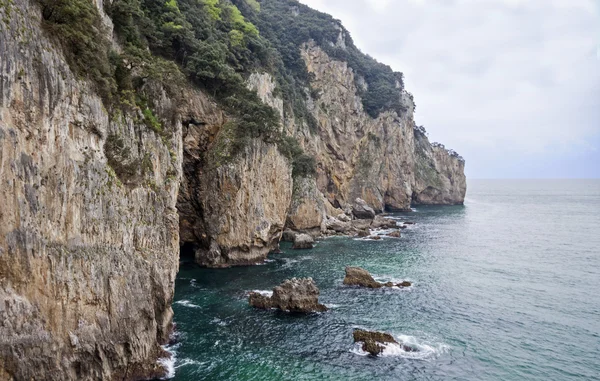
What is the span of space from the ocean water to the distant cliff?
4856 millimetres

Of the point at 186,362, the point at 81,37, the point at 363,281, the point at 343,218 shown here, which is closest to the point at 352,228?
the point at 343,218

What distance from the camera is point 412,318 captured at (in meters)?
32.2

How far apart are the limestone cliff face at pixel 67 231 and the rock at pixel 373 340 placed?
1358 cm

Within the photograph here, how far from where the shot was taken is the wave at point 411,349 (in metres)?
26.1

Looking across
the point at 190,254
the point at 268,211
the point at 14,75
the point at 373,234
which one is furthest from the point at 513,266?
the point at 14,75

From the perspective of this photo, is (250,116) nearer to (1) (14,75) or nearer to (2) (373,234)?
(1) (14,75)

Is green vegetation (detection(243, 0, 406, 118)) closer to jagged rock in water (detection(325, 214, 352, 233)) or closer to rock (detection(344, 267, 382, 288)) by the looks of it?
jagged rock in water (detection(325, 214, 352, 233))

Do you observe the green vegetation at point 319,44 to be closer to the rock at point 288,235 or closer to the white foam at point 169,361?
the rock at point 288,235

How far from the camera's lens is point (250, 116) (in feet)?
150

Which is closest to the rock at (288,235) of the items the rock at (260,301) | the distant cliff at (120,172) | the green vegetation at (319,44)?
the distant cliff at (120,172)

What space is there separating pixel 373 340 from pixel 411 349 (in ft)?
8.65

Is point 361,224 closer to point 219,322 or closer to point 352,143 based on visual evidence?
point 352,143

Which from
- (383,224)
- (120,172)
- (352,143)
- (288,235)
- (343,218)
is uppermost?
(352,143)

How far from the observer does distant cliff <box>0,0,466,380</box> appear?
17.1 m
